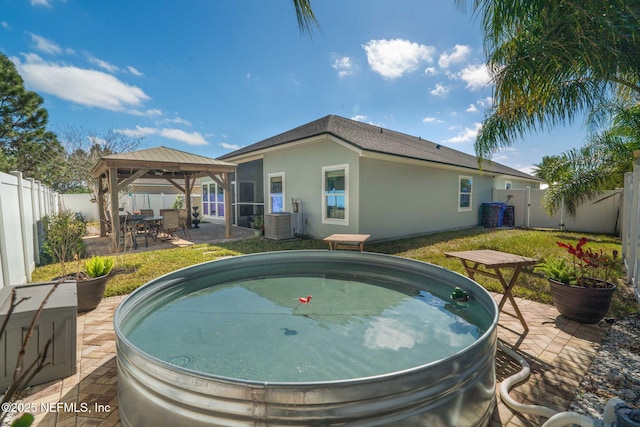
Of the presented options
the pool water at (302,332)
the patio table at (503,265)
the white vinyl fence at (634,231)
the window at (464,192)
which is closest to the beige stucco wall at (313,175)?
the pool water at (302,332)

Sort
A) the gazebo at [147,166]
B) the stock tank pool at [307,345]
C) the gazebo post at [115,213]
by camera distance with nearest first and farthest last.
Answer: the stock tank pool at [307,345] < the gazebo post at [115,213] < the gazebo at [147,166]

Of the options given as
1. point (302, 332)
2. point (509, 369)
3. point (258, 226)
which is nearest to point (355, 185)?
point (258, 226)

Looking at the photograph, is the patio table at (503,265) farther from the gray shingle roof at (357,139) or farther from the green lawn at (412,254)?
the gray shingle roof at (357,139)

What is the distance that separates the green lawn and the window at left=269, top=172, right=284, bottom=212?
2.08 metres

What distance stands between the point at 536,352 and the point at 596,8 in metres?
4.02

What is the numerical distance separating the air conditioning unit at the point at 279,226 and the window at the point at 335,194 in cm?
135

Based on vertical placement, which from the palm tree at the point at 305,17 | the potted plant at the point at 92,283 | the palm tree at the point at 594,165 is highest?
the palm tree at the point at 305,17

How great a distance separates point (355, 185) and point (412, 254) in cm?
268

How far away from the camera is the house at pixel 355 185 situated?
913cm

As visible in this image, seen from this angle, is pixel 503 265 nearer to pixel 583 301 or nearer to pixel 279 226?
pixel 583 301

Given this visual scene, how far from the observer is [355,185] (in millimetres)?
8930

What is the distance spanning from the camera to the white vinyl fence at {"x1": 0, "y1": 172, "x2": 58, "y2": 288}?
4.11 meters

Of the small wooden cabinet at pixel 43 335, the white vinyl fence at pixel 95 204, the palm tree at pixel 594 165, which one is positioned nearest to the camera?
the small wooden cabinet at pixel 43 335

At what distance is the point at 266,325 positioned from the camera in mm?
3893
